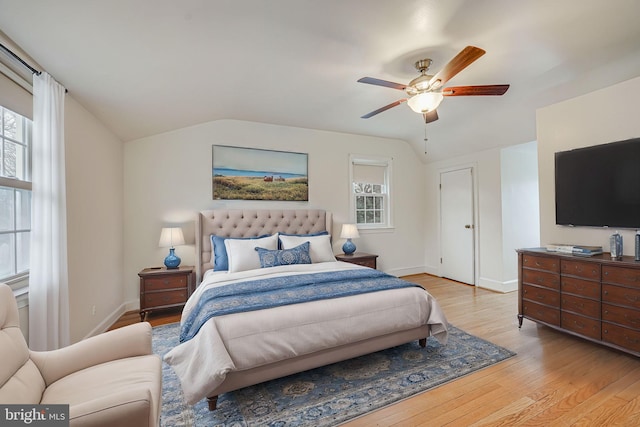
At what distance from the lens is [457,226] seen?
5.18m

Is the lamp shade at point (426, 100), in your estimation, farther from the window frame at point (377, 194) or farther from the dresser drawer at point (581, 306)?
the window frame at point (377, 194)

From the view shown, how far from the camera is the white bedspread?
178 centimetres

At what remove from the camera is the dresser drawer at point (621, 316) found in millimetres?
2287

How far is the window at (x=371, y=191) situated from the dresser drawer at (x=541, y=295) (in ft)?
8.49

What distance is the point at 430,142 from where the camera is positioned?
17.0 ft

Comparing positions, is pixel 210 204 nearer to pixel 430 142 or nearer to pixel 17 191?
pixel 17 191

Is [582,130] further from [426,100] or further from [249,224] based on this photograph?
[249,224]

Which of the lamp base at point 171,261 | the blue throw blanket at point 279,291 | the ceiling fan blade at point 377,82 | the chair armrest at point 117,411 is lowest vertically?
the chair armrest at point 117,411

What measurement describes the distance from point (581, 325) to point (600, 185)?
53.5 inches

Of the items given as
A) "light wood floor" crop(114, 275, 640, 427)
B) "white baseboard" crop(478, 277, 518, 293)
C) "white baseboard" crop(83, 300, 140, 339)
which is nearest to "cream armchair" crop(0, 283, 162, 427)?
"light wood floor" crop(114, 275, 640, 427)

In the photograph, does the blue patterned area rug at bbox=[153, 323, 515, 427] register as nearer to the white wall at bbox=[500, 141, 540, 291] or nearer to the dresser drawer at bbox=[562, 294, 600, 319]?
the dresser drawer at bbox=[562, 294, 600, 319]

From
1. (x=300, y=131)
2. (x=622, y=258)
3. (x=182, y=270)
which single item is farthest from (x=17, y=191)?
(x=622, y=258)

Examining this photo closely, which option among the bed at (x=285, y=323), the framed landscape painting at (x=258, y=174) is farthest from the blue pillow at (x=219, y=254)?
the framed landscape painting at (x=258, y=174)

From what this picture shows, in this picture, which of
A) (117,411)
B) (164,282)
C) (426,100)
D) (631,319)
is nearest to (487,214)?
(631,319)
